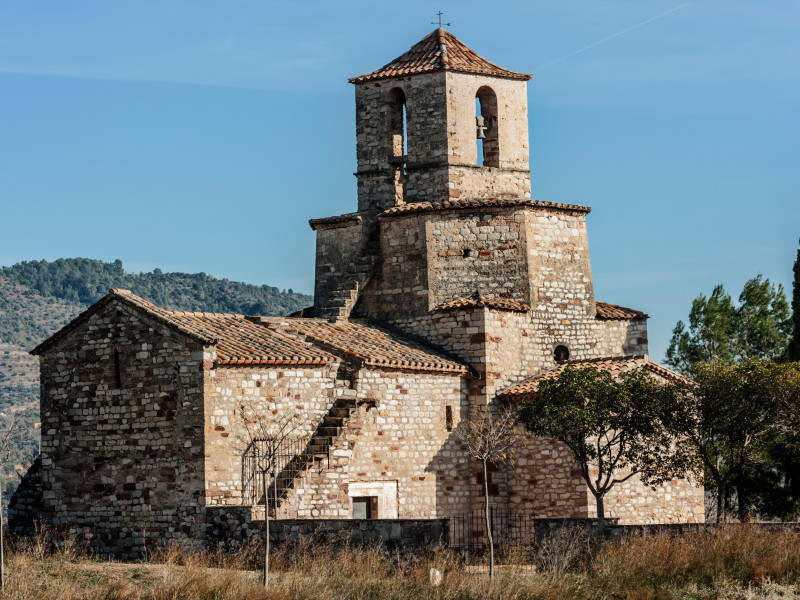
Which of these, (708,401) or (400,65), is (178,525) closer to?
(708,401)

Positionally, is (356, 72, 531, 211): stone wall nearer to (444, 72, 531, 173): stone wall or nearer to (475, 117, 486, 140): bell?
A: (444, 72, 531, 173): stone wall

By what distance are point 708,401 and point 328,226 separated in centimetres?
1078

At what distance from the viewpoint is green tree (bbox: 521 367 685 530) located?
27.0 meters

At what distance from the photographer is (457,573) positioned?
20234 millimetres

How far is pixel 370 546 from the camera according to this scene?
22.0 m

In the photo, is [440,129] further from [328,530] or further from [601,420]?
[328,530]

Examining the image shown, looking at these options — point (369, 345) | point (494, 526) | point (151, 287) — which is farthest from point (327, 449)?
point (151, 287)

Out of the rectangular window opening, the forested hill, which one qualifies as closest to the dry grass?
the rectangular window opening

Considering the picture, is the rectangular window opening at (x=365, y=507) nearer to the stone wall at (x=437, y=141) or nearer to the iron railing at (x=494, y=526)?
the iron railing at (x=494, y=526)

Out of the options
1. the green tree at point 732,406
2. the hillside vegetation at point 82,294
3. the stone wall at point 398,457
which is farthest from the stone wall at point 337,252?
the hillside vegetation at point 82,294

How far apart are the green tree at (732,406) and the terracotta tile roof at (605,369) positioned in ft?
5.47

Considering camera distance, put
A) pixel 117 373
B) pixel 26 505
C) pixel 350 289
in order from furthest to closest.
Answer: pixel 350 289 < pixel 26 505 < pixel 117 373

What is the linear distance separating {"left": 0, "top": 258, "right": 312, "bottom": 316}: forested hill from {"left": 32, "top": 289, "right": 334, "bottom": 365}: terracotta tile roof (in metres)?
106

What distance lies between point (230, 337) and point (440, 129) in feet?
27.2
